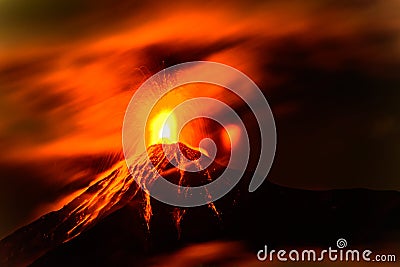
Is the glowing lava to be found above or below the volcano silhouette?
above

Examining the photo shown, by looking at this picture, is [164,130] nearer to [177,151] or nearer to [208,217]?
[177,151]

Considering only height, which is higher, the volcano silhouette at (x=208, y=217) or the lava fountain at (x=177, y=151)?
the lava fountain at (x=177, y=151)

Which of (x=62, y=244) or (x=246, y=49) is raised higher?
(x=246, y=49)

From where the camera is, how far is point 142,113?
116 inches

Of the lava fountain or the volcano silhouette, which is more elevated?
the lava fountain

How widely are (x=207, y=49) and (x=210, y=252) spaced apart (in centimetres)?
79

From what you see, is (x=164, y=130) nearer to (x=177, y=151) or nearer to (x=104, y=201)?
(x=177, y=151)

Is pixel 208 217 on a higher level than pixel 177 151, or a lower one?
lower

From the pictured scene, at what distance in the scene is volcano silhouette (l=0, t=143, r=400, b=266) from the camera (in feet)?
9.46

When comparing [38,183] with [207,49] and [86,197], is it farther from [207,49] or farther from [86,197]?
[207,49]

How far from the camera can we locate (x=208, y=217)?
2.90 m

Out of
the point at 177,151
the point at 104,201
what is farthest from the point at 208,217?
the point at 104,201

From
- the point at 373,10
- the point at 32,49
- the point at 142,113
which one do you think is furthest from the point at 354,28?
the point at 32,49

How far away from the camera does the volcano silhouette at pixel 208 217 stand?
2.88 m
